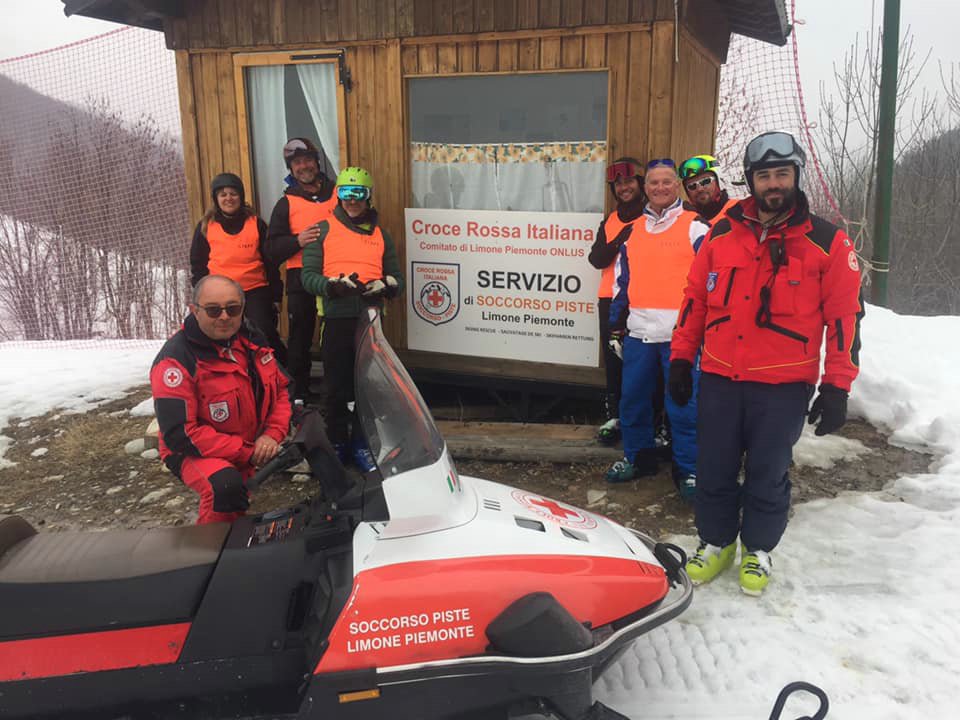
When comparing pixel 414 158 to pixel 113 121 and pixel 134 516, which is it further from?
pixel 113 121

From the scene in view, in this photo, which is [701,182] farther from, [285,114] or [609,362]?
[285,114]

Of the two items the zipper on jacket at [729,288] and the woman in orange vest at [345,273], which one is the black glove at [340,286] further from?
the zipper on jacket at [729,288]

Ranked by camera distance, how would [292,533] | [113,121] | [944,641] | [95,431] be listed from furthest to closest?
[113,121] < [95,431] < [944,641] < [292,533]

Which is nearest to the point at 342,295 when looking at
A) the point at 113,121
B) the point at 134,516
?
the point at 134,516

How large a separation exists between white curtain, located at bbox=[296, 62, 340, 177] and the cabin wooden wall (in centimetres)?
16

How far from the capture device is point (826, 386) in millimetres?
2850

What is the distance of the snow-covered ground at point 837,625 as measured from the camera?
2.42 meters

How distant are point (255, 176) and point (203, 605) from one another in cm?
454

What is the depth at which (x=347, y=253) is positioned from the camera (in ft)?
14.9

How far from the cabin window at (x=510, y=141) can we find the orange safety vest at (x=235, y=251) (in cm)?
125

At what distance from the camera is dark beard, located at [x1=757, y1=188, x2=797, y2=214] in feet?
9.07

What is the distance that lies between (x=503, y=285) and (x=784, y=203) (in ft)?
8.95

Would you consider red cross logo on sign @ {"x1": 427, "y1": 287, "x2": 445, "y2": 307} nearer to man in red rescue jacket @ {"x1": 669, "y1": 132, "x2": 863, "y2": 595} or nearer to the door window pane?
the door window pane

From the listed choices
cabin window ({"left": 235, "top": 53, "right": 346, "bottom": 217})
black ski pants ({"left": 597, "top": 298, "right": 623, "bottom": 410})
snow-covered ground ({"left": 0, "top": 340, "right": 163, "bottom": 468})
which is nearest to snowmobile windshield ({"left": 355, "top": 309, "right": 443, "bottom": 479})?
black ski pants ({"left": 597, "top": 298, "right": 623, "bottom": 410})
